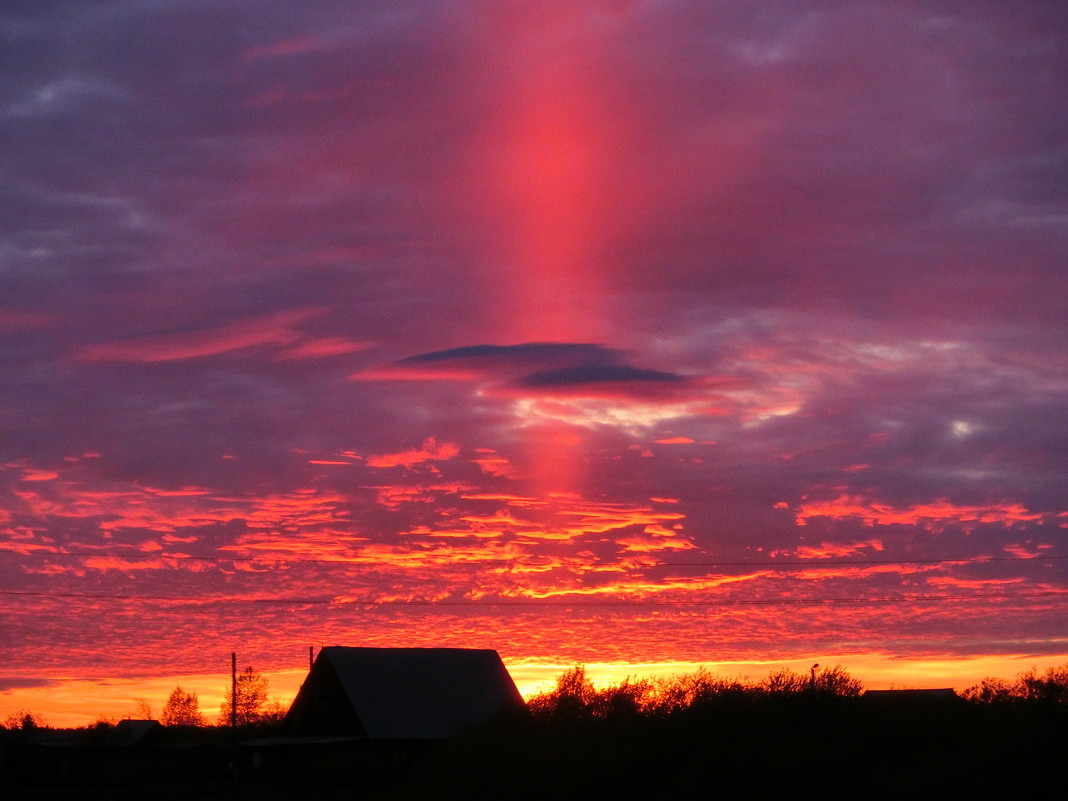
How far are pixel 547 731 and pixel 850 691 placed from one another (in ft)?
40.7

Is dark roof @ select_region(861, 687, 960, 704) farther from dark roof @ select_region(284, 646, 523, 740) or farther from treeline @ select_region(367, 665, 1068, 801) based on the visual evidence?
dark roof @ select_region(284, 646, 523, 740)

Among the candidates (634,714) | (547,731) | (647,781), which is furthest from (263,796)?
(647,781)

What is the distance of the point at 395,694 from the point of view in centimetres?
6738

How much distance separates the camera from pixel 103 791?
210 ft

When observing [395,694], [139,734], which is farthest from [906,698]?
[139,734]

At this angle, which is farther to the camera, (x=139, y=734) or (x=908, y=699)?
(x=139, y=734)

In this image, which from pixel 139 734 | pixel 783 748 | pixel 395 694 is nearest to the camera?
pixel 783 748

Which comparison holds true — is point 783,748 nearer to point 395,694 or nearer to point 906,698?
point 906,698

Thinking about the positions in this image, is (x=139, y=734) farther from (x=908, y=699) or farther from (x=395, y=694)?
(x=908, y=699)

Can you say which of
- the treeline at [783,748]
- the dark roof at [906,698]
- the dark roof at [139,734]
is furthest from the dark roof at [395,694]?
the dark roof at [906,698]

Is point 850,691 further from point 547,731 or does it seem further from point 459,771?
point 459,771

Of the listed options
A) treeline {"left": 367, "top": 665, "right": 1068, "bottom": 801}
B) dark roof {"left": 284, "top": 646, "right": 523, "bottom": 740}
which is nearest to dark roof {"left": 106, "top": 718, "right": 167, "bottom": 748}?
dark roof {"left": 284, "top": 646, "right": 523, "bottom": 740}

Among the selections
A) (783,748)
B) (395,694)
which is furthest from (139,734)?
(783,748)

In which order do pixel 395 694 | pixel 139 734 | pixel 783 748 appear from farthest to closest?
pixel 139 734 < pixel 395 694 < pixel 783 748
